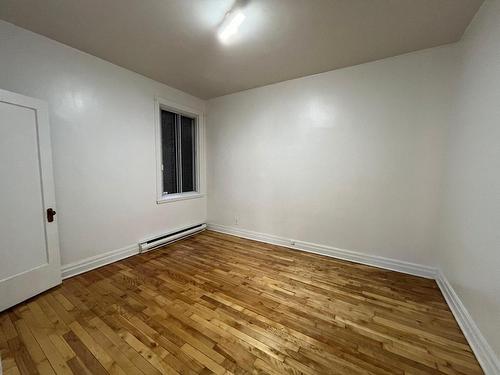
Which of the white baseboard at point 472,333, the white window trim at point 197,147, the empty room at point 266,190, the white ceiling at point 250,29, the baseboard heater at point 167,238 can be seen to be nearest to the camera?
the white baseboard at point 472,333

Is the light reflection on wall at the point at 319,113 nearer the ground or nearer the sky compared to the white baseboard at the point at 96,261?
nearer the sky

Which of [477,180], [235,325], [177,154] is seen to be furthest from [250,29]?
[235,325]

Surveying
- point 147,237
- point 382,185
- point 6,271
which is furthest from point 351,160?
point 6,271

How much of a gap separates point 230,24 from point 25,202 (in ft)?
8.55

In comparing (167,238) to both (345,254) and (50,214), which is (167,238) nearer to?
(50,214)

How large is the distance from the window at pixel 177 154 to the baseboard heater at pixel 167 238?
62 centimetres

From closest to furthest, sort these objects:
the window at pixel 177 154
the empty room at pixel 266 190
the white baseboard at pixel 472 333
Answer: the white baseboard at pixel 472 333, the empty room at pixel 266 190, the window at pixel 177 154

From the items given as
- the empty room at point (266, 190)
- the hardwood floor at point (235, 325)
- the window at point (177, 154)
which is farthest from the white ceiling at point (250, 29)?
the hardwood floor at point (235, 325)

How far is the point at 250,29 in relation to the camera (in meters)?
1.98

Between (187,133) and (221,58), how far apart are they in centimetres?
188

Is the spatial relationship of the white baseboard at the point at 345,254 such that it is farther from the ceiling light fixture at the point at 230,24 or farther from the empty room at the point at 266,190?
the ceiling light fixture at the point at 230,24

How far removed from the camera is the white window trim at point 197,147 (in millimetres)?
3250

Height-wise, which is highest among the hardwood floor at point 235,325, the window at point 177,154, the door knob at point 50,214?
the window at point 177,154

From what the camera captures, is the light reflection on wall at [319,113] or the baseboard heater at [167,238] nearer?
the light reflection on wall at [319,113]
